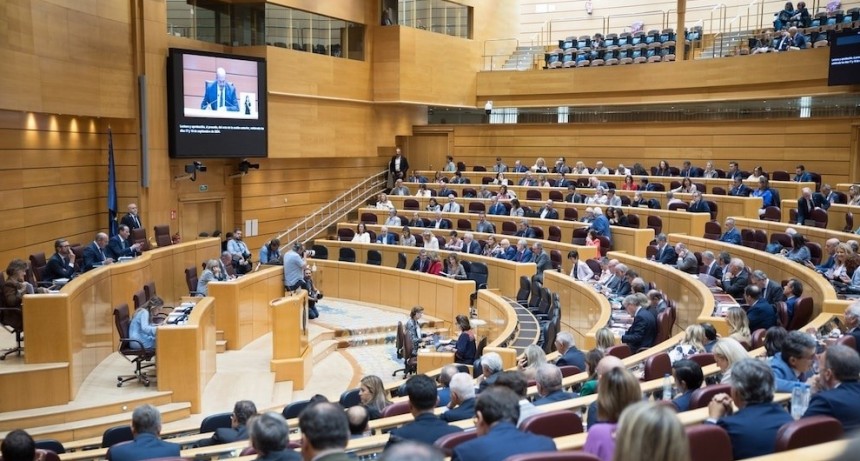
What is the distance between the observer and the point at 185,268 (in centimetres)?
1305

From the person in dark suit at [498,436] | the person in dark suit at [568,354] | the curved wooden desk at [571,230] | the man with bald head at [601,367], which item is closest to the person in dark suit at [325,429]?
the person in dark suit at [498,436]

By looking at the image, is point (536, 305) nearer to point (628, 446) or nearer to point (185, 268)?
point (185, 268)

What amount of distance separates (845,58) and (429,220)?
26.9 feet

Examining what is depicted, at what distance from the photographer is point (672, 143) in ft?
62.5

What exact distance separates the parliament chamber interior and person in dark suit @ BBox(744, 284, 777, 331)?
28mm

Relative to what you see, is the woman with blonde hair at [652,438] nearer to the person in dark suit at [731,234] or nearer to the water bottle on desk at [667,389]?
the water bottle on desk at [667,389]

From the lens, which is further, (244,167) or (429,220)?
(244,167)

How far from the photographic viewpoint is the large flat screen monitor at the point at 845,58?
1452 centimetres

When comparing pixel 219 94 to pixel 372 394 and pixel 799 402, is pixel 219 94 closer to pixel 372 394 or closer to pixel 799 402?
pixel 372 394

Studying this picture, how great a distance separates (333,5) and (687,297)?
11931mm

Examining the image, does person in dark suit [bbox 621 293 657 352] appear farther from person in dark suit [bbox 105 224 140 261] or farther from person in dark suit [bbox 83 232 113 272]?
person in dark suit [bbox 105 224 140 261]

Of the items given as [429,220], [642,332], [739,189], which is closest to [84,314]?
[642,332]

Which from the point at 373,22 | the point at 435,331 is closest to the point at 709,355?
the point at 435,331

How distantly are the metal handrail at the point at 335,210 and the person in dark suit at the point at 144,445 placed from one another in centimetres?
1316
